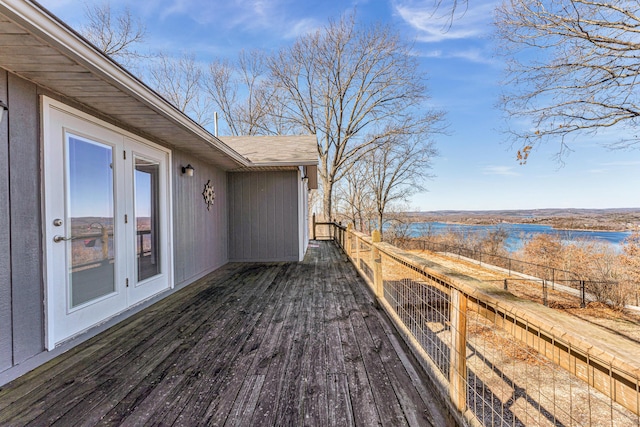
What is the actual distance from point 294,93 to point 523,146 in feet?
38.8

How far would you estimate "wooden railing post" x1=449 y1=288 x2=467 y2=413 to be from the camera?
1.51m

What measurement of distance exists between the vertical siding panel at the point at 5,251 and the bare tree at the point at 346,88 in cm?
1297

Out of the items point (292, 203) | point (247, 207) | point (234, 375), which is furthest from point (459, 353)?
point (247, 207)

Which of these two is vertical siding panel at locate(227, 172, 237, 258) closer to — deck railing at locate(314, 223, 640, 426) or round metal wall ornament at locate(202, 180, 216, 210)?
round metal wall ornament at locate(202, 180, 216, 210)

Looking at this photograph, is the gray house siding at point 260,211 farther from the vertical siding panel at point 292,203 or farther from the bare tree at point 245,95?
the bare tree at point 245,95

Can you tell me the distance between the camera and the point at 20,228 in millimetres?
2135

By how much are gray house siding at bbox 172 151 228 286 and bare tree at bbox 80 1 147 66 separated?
7855 mm

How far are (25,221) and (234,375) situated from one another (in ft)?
6.67

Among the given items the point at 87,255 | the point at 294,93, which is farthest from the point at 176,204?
the point at 294,93

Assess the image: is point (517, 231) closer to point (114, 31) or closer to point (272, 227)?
point (272, 227)

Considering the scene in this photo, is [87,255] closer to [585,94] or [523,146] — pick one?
[523,146]

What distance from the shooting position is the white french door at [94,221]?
2.39m

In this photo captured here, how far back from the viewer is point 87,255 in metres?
2.72

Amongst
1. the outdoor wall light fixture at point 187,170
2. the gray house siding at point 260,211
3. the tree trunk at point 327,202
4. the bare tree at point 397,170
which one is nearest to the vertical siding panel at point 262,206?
the gray house siding at point 260,211
